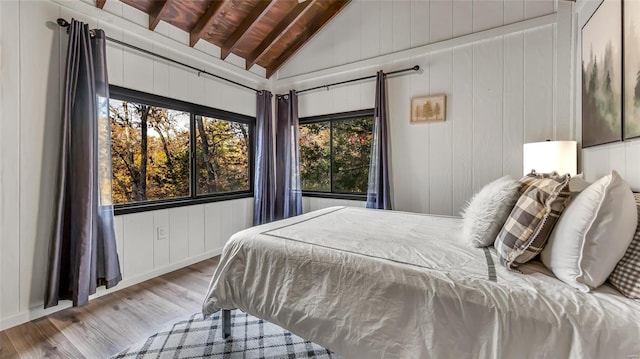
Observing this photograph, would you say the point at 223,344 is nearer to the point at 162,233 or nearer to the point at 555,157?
the point at 162,233

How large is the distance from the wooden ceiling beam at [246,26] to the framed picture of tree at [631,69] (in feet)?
9.18

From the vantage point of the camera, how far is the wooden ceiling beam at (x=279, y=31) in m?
3.28

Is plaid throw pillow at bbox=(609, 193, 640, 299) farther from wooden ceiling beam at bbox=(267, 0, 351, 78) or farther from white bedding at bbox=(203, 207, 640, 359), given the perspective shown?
wooden ceiling beam at bbox=(267, 0, 351, 78)

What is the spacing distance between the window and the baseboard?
1.69 meters

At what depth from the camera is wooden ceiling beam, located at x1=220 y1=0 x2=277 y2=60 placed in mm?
3031

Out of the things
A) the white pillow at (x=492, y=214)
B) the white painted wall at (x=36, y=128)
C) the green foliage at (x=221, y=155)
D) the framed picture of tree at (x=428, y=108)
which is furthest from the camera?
the green foliage at (x=221, y=155)

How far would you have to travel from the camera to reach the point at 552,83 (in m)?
2.54

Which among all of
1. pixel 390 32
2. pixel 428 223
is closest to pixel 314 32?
pixel 390 32

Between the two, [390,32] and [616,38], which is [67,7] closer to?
[390,32]

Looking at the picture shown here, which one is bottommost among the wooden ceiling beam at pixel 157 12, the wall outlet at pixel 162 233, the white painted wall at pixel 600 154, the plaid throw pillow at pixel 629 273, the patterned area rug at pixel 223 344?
the patterned area rug at pixel 223 344

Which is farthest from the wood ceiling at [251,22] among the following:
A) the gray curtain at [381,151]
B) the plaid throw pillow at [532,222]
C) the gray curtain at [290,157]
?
the plaid throw pillow at [532,222]

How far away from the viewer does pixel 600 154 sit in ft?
5.94

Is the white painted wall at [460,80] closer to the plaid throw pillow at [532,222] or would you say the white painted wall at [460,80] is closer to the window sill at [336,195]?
the window sill at [336,195]

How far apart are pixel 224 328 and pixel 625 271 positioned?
2.01 metres
